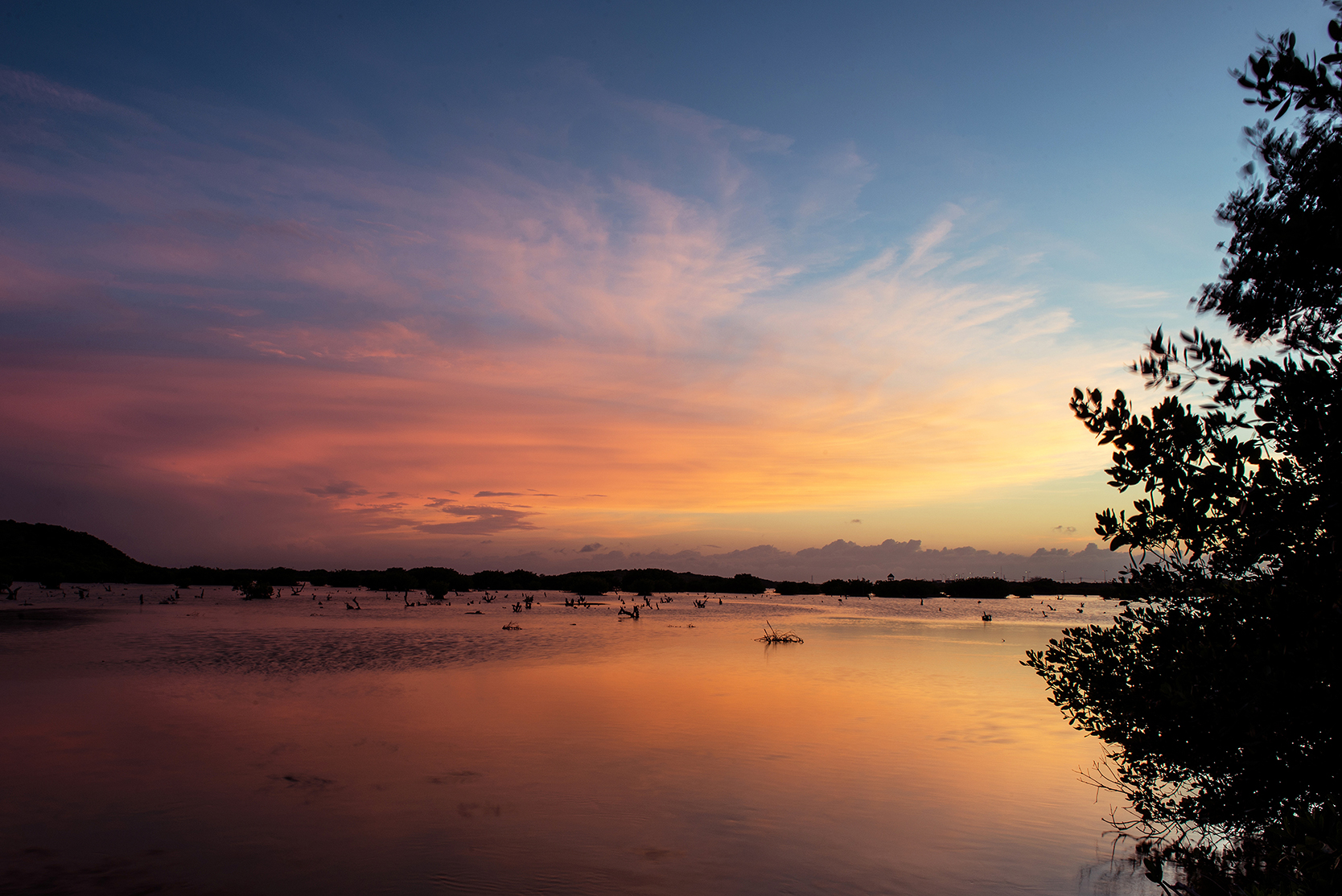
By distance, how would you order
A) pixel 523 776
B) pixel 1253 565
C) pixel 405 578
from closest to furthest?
1. pixel 1253 565
2. pixel 523 776
3. pixel 405 578

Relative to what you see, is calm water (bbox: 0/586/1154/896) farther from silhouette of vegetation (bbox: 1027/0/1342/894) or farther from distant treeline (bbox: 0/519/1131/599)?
distant treeline (bbox: 0/519/1131/599)

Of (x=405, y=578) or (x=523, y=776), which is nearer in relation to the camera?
(x=523, y=776)

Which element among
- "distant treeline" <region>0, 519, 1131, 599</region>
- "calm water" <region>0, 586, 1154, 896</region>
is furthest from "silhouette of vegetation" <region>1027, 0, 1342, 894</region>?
"distant treeline" <region>0, 519, 1131, 599</region>

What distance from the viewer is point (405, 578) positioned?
80312 millimetres

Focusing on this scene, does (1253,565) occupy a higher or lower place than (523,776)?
higher

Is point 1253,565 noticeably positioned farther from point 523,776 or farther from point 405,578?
point 405,578

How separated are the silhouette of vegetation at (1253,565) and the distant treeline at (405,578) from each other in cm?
5586

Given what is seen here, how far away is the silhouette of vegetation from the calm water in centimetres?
242

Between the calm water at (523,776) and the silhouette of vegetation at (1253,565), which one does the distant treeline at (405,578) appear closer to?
the calm water at (523,776)

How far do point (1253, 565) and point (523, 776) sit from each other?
1002 centimetres

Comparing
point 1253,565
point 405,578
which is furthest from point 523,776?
point 405,578

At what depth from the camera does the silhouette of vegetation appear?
5.34 m

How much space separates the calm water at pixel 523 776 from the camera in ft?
25.6

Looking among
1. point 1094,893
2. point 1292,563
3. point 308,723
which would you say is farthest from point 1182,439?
point 308,723
